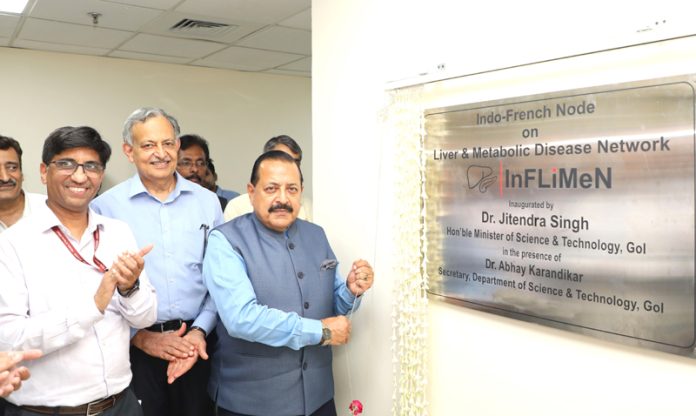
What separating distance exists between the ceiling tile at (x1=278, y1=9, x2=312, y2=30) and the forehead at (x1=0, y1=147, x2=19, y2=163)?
2138 millimetres

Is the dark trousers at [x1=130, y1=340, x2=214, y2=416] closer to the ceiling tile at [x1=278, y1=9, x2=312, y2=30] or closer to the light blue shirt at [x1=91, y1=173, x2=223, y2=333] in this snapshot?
the light blue shirt at [x1=91, y1=173, x2=223, y2=333]

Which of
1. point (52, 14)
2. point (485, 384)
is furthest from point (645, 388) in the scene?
point (52, 14)

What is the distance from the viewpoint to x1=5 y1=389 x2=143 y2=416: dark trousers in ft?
5.60

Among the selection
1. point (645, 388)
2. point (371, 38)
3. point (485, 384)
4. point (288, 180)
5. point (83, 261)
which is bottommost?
point (485, 384)

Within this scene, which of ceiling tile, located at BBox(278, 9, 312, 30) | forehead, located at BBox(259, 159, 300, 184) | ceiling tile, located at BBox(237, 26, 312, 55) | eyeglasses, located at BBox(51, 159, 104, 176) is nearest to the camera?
eyeglasses, located at BBox(51, 159, 104, 176)

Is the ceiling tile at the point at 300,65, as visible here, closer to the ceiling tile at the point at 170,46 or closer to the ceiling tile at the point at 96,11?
the ceiling tile at the point at 170,46

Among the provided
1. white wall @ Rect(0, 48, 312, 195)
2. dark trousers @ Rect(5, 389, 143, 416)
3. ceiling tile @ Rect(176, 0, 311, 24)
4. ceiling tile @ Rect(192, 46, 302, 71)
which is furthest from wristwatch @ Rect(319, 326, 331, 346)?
white wall @ Rect(0, 48, 312, 195)

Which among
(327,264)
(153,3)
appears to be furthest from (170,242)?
(153,3)

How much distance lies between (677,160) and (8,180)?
297 centimetres

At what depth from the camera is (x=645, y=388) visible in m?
1.48

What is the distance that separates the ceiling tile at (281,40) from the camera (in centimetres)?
466

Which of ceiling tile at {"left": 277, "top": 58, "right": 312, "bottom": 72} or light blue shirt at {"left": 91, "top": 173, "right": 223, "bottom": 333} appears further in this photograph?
ceiling tile at {"left": 277, "top": 58, "right": 312, "bottom": 72}

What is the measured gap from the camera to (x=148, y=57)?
5.74 meters

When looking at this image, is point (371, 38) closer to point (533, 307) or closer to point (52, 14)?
point (533, 307)
